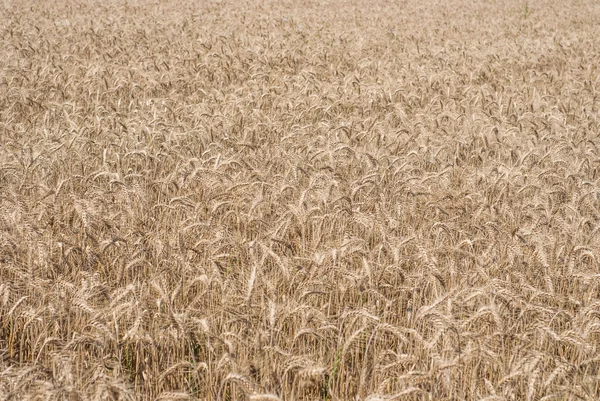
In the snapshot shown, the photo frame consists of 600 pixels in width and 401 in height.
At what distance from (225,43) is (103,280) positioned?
28.4ft

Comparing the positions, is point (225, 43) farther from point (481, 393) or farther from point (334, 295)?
point (481, 393)

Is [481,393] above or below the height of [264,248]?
below

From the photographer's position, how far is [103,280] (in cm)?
343

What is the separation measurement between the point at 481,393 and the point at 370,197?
6.54 ft

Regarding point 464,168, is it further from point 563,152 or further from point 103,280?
point 103,280

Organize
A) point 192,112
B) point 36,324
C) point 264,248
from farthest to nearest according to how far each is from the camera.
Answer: point 192,112
point 264,248
point 36,324

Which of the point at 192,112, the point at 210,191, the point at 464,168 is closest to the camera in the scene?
the point at 210,191

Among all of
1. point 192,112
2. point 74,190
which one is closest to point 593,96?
point 192,112

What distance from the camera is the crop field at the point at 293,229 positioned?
2.60 meters

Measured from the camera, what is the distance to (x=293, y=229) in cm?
400

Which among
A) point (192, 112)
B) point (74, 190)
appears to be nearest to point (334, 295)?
point (74, 190)

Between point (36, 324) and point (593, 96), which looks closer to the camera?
point (36, 324)

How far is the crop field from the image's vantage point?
2.60 m

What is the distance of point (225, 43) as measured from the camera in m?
11.5
